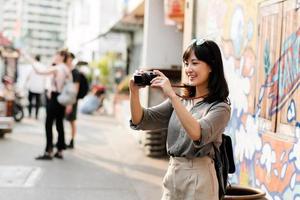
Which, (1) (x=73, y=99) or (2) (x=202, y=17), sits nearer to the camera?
(2) (x=202, y=17)

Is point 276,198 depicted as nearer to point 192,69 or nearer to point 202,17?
point 192,69

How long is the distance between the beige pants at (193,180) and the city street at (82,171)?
378 centimetres

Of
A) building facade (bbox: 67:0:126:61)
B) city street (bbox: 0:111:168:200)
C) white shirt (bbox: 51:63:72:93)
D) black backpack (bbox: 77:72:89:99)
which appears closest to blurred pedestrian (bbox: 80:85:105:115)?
building facade (bbox: 67:0:126:61)

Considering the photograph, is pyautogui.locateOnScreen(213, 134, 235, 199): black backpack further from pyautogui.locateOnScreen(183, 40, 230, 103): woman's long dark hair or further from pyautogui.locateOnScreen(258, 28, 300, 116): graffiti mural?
pyautogui.locateOnScreen(258, 28, 300, 116): graffiti mural

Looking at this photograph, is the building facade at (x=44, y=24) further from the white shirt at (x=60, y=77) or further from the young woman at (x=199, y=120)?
the young woman at (x=199, y=120)

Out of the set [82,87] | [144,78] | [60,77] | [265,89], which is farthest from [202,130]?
[82,87]

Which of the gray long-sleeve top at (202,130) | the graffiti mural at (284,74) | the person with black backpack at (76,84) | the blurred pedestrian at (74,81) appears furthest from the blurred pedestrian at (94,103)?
the gray long-sleeve top at (202,130)

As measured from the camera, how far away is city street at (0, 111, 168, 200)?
23.1ft

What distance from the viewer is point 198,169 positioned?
3.11 meters

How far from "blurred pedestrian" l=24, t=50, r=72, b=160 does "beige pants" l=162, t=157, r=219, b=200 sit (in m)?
6.35

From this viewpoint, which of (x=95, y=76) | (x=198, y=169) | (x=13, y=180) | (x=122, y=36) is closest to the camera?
(x=198, y=169)

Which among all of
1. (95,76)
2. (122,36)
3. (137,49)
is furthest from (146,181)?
(95,76)

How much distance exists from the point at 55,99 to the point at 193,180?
647 cm

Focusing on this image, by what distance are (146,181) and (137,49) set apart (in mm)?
12389
